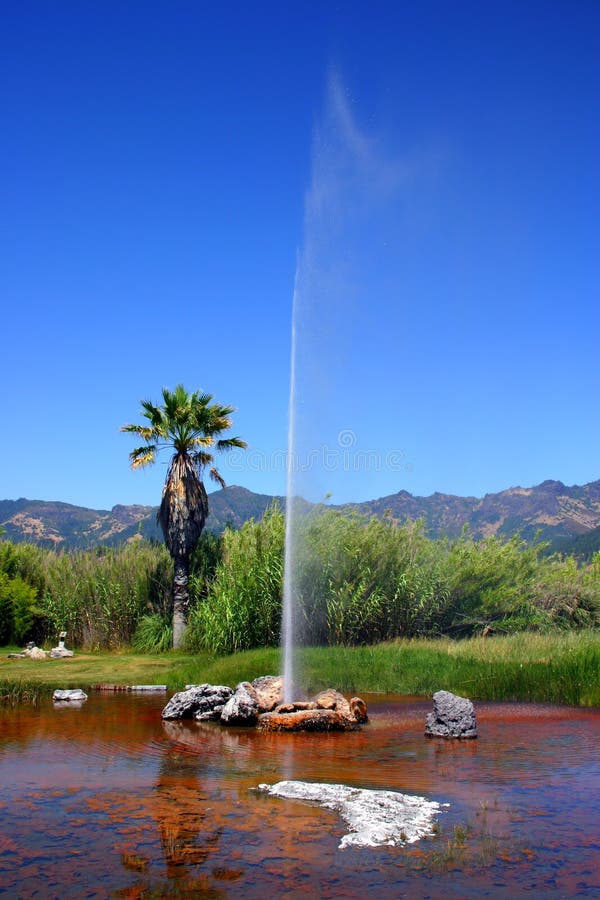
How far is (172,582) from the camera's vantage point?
29.8m

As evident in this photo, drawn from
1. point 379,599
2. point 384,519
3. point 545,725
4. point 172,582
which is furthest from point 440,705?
point 172,582

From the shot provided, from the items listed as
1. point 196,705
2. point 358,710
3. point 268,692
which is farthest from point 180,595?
point 358,710

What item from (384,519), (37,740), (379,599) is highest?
(384,519)

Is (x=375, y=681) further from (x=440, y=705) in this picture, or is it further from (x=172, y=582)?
(x=172, y=582)

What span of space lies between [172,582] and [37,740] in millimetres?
18413

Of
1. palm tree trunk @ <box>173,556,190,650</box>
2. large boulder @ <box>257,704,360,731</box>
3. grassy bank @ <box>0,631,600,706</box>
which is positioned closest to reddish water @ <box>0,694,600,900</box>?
large boulder @ <box>257,704,360,731</box>

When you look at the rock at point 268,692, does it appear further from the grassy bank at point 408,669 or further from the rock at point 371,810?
the rock at point 371,810

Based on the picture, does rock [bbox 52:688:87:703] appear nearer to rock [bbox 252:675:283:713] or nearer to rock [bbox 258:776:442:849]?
rock [bbox 252:675:283:713]

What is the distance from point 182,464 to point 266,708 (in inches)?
636

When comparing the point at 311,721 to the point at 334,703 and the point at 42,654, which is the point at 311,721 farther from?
the point at 42,654

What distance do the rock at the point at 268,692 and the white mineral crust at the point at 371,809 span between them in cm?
486

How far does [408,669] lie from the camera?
17641 millimetres

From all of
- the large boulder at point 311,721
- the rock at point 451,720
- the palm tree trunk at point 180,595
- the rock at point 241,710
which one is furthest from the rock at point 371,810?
the palm tree trunk at point 180,595

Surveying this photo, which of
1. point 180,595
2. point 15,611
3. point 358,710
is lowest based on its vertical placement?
point 358,710
